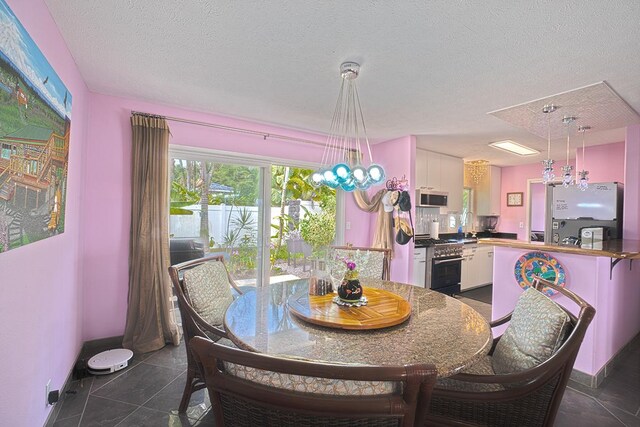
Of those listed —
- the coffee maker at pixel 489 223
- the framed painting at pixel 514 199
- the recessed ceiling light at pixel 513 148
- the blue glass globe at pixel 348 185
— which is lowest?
the coffee maker at pixel 489 223

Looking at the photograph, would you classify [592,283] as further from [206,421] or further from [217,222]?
[217,222]

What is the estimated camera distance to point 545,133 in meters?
3.65

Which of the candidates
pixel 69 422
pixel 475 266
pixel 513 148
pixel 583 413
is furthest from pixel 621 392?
pixel 69 422

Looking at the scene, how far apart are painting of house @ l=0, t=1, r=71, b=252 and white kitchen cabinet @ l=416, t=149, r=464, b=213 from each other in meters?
4.25

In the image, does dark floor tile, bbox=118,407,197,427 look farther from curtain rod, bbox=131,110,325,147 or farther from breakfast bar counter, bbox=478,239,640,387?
breakfast bar counter, bbox=478,239,640,387

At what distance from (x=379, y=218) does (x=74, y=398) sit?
3.66 metres

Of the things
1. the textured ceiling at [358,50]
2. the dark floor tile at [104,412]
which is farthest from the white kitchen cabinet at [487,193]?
the dark floor tile at [104,412]

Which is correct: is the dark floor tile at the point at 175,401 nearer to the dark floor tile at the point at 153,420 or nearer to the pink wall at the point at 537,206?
the dark floor tile at the point at 153,420

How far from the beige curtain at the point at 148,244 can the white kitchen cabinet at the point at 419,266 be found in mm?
3153

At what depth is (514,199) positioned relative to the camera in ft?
20.8

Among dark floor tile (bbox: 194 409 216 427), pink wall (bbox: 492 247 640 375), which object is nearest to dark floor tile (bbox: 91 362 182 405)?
dark floor tile (bbox: 194 409 216 427)

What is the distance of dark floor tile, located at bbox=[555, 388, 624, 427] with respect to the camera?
1980 mm

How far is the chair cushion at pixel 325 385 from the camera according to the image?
0.74 meters

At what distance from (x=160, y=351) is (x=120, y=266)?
91 cm
